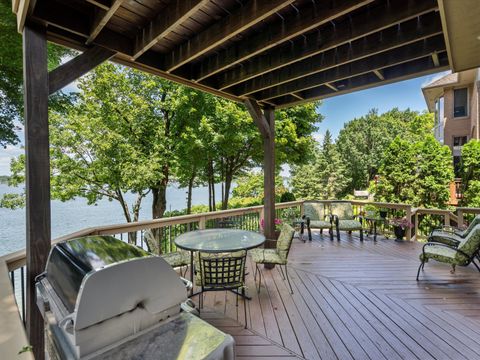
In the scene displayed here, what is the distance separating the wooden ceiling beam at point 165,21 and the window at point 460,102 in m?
13.8

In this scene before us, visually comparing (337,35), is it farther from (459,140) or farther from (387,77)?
(459,140)

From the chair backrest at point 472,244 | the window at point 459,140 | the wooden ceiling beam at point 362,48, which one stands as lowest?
the chair backrest at point 472,244

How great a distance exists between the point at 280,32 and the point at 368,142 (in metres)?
18.7

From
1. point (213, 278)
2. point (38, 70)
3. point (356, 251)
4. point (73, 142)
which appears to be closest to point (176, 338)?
point (213, 278)

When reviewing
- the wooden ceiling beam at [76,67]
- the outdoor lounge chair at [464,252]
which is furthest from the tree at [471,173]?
the wooden ceiling beam at [76,67]

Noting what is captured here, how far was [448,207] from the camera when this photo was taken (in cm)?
980

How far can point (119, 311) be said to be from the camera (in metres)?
1.07

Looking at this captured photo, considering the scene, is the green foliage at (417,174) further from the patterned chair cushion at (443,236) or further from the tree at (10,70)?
the tree at (10,70)

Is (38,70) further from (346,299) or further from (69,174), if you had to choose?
(69,174)

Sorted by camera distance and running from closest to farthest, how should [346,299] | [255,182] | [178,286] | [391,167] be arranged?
[178,286]
[346,299]
[391,167]
[255,182]

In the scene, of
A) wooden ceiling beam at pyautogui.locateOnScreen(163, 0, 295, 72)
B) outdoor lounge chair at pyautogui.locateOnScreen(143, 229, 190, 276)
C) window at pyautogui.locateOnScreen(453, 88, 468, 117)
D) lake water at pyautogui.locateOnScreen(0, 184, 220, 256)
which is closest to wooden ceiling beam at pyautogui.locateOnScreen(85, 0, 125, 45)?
wooden ceiling beam at pyautogui.locateOnScreen(163, 0, 295, 72)

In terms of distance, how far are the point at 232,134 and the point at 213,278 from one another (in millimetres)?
6317

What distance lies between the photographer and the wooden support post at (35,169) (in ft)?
6.25

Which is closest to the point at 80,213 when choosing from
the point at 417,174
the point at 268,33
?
the point at 268,33
